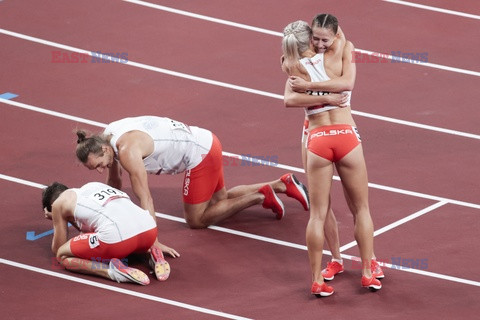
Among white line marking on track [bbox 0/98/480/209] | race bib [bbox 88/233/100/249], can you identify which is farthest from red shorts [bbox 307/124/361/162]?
white line marking on track [bbox 0/98/480/209]

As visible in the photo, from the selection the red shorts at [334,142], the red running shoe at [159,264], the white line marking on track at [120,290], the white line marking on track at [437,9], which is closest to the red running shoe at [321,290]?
the white line marking on track at [120,290]

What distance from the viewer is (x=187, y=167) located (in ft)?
39.2

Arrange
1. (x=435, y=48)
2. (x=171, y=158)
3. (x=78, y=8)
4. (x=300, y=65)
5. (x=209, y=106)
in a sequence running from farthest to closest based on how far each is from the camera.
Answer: (x=78, y=8) → (x=435, y=48) → (x=209, y=106) → (x=171, y=158) → (x=300, y=65)

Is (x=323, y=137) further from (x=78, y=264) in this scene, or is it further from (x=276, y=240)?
(x=78, y=264)

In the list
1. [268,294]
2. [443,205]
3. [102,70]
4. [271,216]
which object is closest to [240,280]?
[268,294]

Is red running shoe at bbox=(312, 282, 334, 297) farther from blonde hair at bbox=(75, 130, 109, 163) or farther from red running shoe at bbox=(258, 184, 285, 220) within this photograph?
blonde hair at bbox=(75, 130, 109, 163)

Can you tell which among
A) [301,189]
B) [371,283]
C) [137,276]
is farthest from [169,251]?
[371,283]

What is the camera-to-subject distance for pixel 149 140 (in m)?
11.5

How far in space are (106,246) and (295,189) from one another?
232cm

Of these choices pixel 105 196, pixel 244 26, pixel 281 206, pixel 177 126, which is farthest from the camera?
pixel 244 26

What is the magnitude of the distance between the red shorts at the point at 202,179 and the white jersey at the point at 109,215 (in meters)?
0.98

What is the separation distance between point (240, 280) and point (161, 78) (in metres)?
4.79

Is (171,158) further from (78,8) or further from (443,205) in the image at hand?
(78,8)

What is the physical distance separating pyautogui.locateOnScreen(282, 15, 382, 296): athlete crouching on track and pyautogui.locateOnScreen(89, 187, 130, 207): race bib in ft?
6.06
